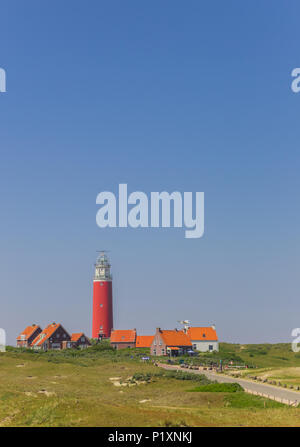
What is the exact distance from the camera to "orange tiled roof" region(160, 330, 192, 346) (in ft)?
330

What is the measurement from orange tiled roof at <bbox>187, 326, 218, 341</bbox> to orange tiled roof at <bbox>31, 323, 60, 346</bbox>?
2897 centimetres

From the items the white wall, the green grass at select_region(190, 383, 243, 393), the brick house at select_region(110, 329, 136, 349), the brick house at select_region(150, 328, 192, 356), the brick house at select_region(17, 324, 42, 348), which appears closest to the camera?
the green grass at select_region(190, 383, 243, 393)

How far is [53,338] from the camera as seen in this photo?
11131 centimetres

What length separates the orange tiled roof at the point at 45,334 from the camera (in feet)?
366

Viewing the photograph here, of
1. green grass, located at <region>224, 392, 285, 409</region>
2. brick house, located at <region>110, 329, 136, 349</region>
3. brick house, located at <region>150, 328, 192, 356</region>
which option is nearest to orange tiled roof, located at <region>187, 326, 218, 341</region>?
brick house, located at <region>150, 328, 192, 356</region>

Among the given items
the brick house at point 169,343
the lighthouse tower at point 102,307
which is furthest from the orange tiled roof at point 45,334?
the brick house at point 169,343

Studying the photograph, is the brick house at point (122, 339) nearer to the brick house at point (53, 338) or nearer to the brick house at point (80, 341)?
the brick house at point (80, 341)

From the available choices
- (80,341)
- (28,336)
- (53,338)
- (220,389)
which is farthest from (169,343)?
(220,389)

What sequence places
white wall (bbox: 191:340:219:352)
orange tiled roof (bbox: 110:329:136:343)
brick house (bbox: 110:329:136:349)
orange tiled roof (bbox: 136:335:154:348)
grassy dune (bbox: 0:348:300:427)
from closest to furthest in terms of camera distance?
grassy dune (bbox: 0:348:300:427) → white wall (bbox: 191:340:219:352) → orange tiled roof (bbox: 136:335:154:348) → brick house (bbox: 110:329:136:349) → orange tiled roof (bbox: 110:329:136:343)

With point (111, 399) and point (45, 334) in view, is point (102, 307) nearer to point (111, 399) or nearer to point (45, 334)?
point (45, 334)

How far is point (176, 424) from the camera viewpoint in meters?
26.4

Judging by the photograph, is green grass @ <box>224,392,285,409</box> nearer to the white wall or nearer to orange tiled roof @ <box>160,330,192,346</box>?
orange tiled roof @ <box>160,330,192,346</box>

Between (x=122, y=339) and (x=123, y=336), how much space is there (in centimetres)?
87

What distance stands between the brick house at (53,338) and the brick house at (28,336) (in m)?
3.19
